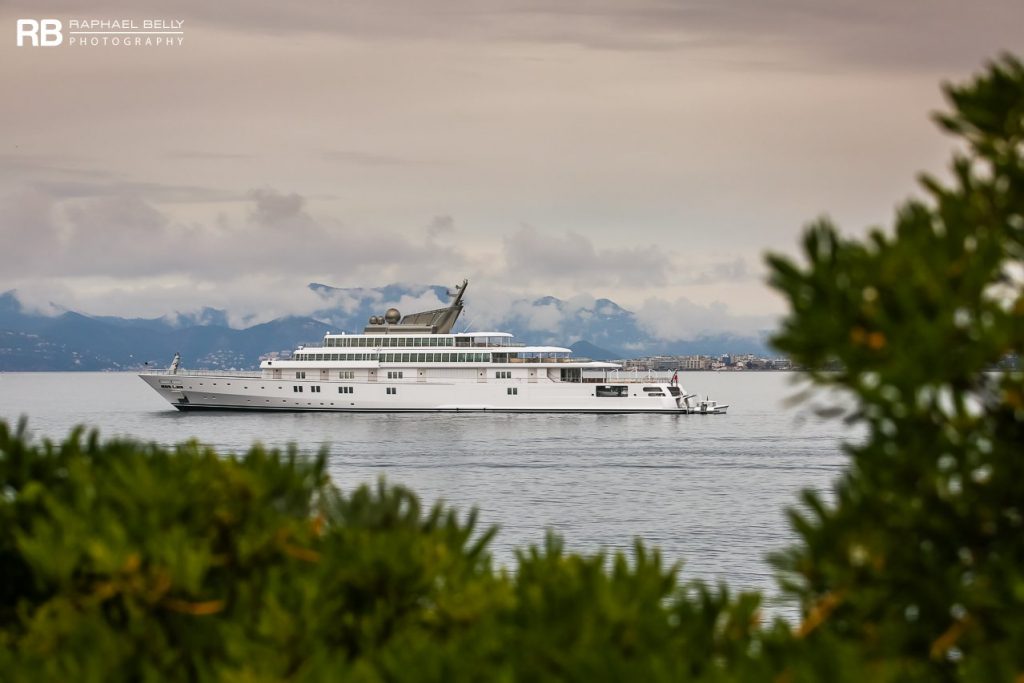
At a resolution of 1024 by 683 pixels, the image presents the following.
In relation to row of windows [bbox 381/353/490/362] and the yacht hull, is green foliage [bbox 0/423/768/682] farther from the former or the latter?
the yacht hull

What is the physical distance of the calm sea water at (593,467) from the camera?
3231cm

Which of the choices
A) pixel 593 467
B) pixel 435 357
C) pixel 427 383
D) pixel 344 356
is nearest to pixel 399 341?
pixel 435 357

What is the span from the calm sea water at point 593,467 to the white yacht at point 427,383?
1.25 meters

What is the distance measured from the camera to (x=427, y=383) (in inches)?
3221

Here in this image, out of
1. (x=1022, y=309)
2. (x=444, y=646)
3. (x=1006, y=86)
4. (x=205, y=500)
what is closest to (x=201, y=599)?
(x=205, y=500)

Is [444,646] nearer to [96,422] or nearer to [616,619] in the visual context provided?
[616,619]

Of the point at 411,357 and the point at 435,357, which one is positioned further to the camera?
→ the point at 411,357

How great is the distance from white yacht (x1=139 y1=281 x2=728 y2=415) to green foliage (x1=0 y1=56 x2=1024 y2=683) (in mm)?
74905

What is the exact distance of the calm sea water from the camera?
32312 millimetres

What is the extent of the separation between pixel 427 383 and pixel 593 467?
109ft

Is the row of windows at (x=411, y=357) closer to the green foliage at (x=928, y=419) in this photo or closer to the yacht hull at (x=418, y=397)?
the yacht hull at (x=418, y=397)

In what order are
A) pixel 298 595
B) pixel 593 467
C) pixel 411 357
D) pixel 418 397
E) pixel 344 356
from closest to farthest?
pixel 298 595 → pixel 593 467 → pixel 418 397 → pixel 344 356 → pixel 411 357

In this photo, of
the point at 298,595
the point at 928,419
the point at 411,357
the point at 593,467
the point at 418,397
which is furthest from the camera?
the point at 411,357

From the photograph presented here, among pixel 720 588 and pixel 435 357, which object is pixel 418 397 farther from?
pixel 720 588
